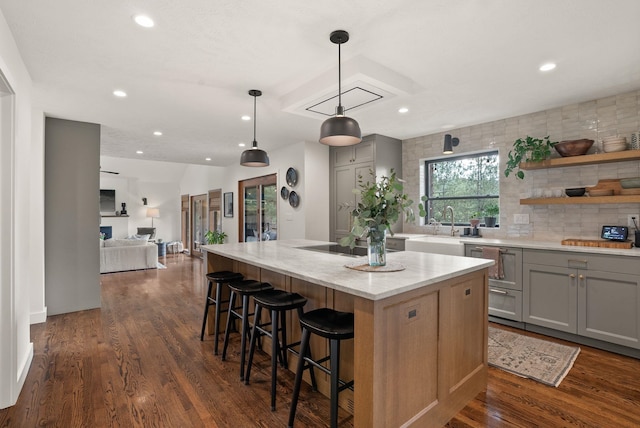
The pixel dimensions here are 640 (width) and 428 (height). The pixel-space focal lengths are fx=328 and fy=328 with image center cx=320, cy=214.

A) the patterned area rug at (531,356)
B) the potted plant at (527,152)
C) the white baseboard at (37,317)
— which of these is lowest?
the patterned area rug at (531,356)

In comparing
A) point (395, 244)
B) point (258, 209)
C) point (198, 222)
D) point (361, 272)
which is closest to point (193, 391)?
point (361, 272)

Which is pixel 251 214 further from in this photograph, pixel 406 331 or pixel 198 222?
pixel 406 331

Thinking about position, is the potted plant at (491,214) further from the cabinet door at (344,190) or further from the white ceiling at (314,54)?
the cabinet door at (344,190)

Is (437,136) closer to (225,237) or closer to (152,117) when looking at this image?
(152,117)

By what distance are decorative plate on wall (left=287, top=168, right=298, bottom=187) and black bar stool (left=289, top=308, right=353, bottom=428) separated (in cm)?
373

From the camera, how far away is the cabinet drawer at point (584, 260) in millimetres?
2838

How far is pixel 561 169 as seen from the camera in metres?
3.75

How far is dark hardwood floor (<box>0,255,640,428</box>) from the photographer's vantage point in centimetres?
202

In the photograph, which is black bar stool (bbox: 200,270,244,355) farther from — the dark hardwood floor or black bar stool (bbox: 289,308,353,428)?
black bar stool (bbox: 289,308,353,428)

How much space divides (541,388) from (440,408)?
1004mm

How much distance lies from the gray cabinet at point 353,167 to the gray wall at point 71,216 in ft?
11.4

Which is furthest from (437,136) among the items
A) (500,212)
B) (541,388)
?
(541,388)

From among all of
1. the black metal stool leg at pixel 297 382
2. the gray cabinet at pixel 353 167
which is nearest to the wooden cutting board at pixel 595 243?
the gray cabinet at pixel 353 167

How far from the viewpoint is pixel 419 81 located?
304 cm
